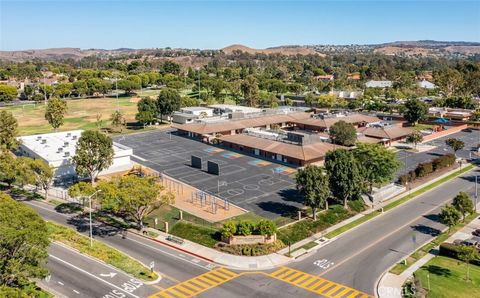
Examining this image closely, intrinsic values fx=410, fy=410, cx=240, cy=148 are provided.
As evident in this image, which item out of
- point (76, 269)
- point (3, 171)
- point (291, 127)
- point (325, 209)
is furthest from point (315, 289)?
point (291, 127)

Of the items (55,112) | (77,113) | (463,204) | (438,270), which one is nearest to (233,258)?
(438,270)

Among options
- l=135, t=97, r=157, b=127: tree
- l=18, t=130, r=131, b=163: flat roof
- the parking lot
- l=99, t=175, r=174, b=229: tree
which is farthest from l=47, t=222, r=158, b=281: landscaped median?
l=135, t=97, r=157, b=127: tree

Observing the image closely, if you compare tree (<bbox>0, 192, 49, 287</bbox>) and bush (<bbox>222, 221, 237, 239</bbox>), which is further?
bush (<bbox>222, 221, 237, 239</bbox>)

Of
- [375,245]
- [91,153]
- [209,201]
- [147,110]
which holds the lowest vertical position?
[375,245]

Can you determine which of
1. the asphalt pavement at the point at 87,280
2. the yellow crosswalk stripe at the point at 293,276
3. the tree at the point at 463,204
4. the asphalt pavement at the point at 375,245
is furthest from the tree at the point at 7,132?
the tree at the point at 463,204

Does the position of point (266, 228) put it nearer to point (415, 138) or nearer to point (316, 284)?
point (316, 284)

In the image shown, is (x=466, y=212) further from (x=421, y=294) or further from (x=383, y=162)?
(x=421, y=294)

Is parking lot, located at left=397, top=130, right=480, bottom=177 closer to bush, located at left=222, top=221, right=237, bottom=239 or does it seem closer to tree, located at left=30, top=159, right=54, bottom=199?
bush, located at left=222, top=221, right=237, bottom=239
